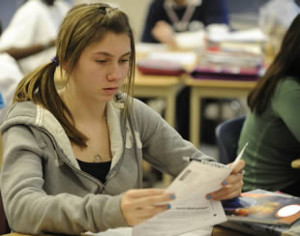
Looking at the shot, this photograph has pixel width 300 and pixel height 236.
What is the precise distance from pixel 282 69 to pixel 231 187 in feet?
2.80

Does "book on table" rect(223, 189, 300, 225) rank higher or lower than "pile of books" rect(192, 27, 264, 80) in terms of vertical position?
higher

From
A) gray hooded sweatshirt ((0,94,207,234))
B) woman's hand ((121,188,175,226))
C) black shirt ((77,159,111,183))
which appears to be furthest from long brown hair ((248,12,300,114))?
woman's hand ((121,188,175,226))

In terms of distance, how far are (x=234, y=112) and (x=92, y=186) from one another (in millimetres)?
3687

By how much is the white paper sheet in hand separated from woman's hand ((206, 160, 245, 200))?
38 millimetres

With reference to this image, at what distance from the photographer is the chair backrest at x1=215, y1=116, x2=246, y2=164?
2113 millimetres

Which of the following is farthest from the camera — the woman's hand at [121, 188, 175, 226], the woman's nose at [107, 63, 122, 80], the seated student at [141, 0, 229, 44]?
the seated student at [141, 0, 229, 44]

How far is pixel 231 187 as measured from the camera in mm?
1355

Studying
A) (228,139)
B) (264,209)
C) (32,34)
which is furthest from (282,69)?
(32,34)

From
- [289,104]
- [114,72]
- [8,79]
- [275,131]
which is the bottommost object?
[8,79]

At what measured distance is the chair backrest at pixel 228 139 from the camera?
211cm

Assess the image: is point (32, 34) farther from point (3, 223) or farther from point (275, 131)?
point (3, 223)

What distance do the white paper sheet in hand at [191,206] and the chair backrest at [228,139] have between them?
A: 2.81 feet

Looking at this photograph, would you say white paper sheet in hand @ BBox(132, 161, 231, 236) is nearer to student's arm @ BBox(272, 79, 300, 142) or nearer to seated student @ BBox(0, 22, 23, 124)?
student's arm @ BBox(272, 79, 300, 142)

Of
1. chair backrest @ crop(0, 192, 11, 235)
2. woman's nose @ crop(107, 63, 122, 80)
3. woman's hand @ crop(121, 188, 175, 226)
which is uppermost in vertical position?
woman's nose @ crop(107, 63, 122, 80)
